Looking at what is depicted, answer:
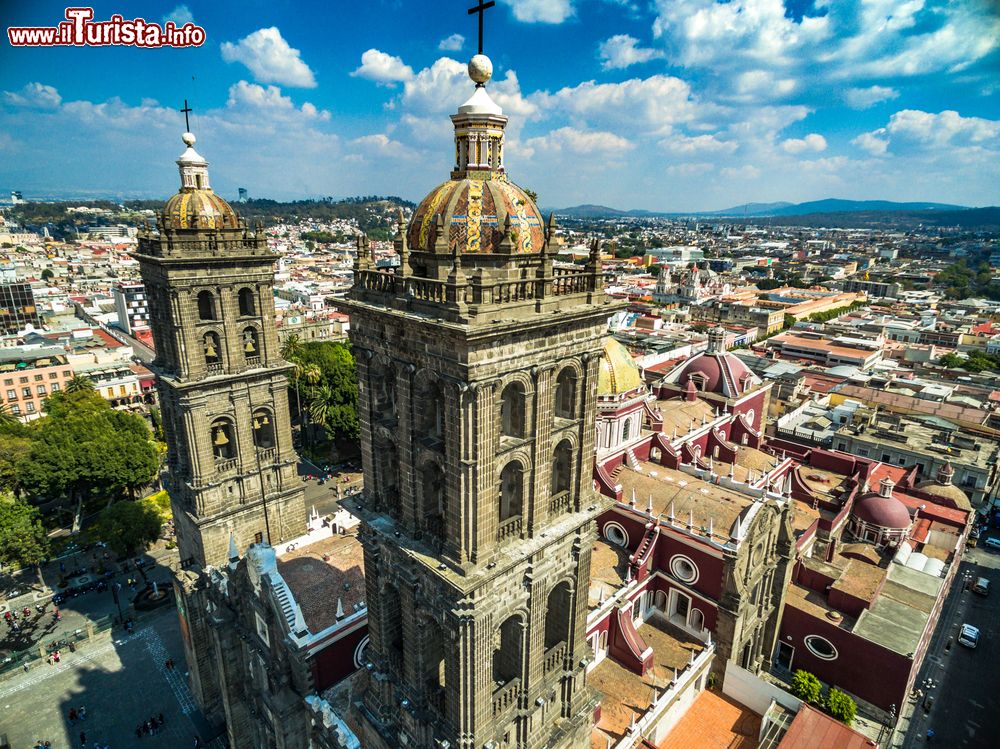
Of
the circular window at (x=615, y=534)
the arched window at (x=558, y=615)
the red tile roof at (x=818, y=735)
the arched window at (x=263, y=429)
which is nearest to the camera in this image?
the arched window at (x=558, y=615)

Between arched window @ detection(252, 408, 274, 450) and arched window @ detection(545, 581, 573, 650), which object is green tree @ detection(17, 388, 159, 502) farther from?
arched window @ detection(545, 581, 573, 650)

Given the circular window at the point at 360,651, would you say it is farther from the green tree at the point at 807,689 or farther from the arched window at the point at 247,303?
the green tree at the point at 807,689

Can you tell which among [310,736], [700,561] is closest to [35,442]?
[310,736]

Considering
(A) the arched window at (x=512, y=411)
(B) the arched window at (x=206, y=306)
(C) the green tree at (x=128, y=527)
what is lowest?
(C) the green tree at (x=128, y=527)

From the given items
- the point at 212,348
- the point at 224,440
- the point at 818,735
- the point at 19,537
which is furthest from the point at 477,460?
the point at 19,537

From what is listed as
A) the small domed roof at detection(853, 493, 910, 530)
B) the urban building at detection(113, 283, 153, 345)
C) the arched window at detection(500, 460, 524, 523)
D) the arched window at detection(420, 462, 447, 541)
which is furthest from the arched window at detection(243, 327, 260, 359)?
the urban building at detection(113, 283, 153, 345)

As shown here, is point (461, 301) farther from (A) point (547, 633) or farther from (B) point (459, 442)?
(A) point (547, 633)

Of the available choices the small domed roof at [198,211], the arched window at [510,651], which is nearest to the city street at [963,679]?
the arched window at [510,651]
